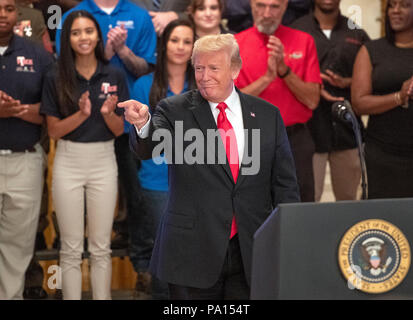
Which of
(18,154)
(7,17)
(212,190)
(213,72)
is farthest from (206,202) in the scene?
(7,17)

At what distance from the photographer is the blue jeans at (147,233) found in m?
4.24

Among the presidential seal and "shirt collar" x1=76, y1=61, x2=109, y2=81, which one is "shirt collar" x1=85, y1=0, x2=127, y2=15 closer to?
"shirt collar" x1=76, y1=61, x2=109, y2=81

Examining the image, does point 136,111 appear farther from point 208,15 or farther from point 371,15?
Result: point 371,15

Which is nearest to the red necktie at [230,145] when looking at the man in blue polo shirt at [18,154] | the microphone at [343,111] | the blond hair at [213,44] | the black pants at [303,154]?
the blond hair at [213,44]

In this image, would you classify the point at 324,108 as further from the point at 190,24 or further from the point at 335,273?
the point at 335,273

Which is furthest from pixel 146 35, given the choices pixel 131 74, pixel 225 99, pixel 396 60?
→ pixel 225 99

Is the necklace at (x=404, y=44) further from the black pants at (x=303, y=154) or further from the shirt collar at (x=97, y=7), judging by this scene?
the shirt collar at (x=97, y=7)

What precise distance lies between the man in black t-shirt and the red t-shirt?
0.96 feet

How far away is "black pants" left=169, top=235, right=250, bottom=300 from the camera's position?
101 inches

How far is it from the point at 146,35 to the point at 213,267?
91.8 inches

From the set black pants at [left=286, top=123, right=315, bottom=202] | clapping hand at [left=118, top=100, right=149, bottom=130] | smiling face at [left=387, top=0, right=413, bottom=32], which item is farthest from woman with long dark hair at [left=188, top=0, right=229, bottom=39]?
clapping hand at [left=118, top=100, right=149, bottom=130]

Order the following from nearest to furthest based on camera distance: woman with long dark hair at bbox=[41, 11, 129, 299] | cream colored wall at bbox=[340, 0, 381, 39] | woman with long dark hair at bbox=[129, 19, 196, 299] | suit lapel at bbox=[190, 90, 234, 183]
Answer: suit lapel at bbox=[190, 90, 234, 183] < woman with long dark hair at bbox=[41, 11, 129, 299] < woman with long dark hair at bbox=[129, 19, 196, 299] < cream colored wall at bbox=[340, 0, 381, 39]

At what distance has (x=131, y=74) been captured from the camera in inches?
176

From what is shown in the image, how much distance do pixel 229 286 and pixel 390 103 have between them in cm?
210
